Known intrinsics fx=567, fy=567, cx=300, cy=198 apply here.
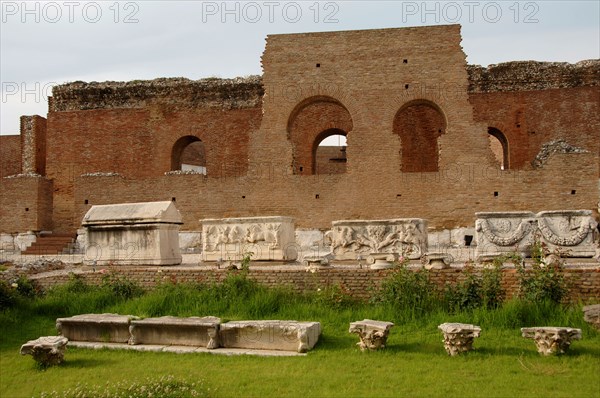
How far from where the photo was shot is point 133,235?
10.5 meters

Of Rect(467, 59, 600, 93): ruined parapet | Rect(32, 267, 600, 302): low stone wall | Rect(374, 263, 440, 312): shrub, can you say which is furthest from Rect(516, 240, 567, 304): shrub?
Rect(467, 59, 600, 93): ruined parapet

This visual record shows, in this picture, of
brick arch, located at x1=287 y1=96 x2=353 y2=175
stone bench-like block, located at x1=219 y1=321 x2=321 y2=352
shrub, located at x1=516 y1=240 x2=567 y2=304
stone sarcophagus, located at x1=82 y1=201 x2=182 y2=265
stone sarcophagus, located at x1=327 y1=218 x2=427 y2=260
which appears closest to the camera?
stone bench-like block, located at x1=219 y1=321 x2=321 y2=352

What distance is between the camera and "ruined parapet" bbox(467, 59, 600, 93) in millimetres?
17438

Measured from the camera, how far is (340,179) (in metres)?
15.3

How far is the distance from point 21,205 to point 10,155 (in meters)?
7.49

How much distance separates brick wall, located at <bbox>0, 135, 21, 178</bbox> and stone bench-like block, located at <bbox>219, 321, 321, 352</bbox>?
20.7 metres

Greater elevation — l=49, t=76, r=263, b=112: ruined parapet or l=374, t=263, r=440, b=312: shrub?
l=49, t=76, r=263, b=112: ruined parapet

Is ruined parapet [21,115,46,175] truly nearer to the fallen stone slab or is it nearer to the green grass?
the green grass

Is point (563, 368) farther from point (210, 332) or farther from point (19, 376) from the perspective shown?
point (19, 376)

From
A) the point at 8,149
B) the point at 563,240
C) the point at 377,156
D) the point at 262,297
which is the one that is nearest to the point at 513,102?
the point at 377,156

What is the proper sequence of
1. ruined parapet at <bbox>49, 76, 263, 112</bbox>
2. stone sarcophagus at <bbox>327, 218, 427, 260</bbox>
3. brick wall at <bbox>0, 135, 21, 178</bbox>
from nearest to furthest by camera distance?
stone sarcophagus at <bbox>327, 218, 427, 260</bbox> → ruined parapet at <bbox>49, 76, 263, 112</bbox> → brick wall at <bbox>0, 135, 21, 178</bbox>

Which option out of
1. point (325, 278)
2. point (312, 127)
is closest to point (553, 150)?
point (312, 127)

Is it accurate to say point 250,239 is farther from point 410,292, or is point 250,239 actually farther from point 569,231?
point 569,231

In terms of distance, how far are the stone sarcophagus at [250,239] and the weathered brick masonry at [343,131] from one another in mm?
4234
